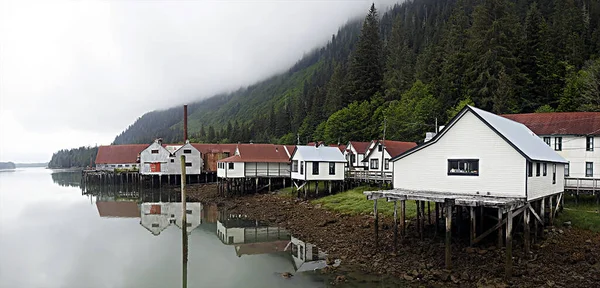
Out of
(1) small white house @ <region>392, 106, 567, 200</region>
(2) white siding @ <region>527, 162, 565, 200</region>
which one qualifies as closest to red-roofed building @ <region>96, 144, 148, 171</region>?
(1) small white house @ <region>392, 106, 567, 200</region>

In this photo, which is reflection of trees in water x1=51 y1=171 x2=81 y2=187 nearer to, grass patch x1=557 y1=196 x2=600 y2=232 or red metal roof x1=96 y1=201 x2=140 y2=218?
red metal roof x1=96 y1=201 x2=140 y2=218

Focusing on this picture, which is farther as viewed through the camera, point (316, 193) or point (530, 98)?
point (530, 98)

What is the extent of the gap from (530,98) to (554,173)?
3102cm

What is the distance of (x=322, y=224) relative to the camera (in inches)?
1176

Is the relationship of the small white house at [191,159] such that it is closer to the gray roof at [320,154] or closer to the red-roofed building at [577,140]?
the gray roof at [320,154]

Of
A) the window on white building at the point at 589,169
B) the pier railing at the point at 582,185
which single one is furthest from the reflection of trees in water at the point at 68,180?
the window on white building at the point at 589,169

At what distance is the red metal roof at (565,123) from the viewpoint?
104 feet

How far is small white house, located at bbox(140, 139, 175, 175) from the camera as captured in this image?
72.8 meters

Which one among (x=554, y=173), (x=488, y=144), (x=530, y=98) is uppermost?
(x=530, y=98)

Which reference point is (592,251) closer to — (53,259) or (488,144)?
(488,144)

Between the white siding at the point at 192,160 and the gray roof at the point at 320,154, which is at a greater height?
the gray roof at the point at 320,154

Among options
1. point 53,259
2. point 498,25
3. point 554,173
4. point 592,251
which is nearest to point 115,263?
point 53,259

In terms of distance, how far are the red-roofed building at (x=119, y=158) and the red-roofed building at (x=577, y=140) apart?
75.6 meters

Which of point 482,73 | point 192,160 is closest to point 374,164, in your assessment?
point 482,73
